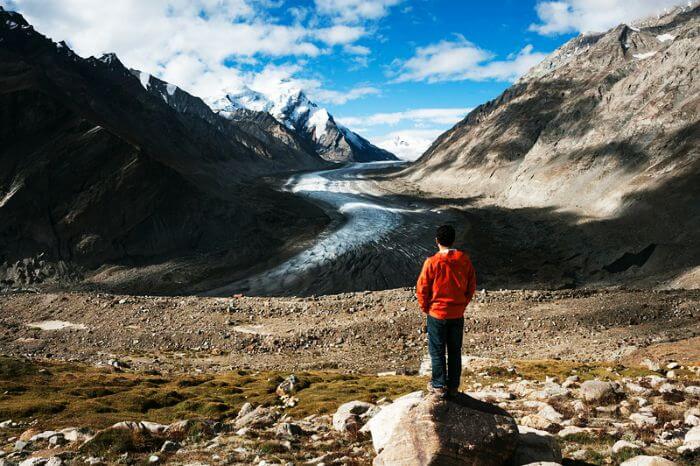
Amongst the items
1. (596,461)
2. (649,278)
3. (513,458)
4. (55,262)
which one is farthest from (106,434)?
(55,262)

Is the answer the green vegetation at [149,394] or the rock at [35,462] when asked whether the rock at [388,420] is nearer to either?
the green vegetation at [149,394]

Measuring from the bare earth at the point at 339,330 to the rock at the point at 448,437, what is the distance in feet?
56.4

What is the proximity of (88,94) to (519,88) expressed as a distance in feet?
373

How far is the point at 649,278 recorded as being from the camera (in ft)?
142

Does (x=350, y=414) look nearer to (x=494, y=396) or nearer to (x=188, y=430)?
(x=188, y=430)

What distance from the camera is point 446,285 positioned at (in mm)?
8961

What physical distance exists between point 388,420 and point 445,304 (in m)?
2.54

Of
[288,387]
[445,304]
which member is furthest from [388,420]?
[288,387]

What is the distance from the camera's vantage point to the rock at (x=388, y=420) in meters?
8.73

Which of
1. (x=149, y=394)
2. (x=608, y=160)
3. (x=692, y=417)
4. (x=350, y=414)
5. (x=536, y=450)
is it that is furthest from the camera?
(x=608, y=160)

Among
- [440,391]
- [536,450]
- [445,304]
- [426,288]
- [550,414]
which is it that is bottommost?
[550,414]

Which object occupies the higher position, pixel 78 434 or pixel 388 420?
pixel 388 420

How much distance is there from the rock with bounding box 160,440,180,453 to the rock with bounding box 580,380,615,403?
10.4 metres

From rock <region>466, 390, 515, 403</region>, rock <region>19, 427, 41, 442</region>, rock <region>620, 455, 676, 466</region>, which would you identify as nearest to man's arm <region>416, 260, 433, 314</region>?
rock <region>620, 455, 676, 466</region>
